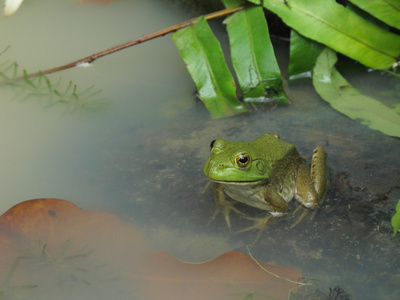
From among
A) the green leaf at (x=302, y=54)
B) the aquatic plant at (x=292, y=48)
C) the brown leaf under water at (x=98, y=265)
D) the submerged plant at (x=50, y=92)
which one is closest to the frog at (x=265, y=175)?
the brown leaf under water at (x=98, y=265)

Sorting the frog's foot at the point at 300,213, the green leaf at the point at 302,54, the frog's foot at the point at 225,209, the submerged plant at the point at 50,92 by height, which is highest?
the submerged plant at the point at 50,92

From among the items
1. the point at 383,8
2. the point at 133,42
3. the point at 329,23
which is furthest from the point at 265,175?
the point at 383,8

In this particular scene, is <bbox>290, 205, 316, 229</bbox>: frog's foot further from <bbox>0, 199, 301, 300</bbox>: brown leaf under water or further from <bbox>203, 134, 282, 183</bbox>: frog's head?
<bbox>0, 199, 301, 300</bbox>: brown leaf under water

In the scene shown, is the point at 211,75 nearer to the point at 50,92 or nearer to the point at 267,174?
the point at 267,174

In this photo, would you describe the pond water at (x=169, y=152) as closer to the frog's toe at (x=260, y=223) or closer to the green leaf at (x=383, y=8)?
the frog's toe at (x=260, y=223)

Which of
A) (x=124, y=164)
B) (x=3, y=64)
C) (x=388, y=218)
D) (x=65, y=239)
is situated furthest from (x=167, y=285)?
(x=3, y=64)

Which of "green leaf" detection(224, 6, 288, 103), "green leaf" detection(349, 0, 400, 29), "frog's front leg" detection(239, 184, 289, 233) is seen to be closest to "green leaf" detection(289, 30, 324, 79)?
"green leaf" detection(224, 6, 288, 103)
